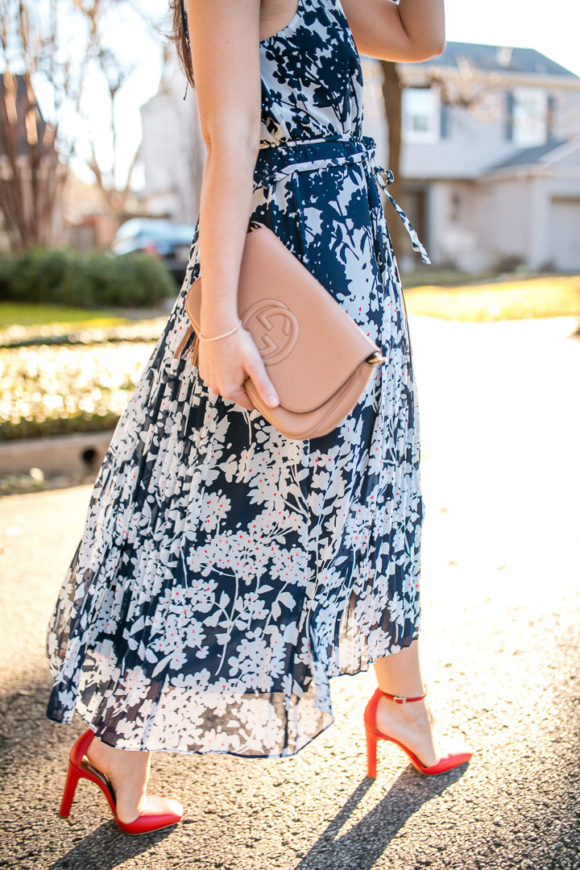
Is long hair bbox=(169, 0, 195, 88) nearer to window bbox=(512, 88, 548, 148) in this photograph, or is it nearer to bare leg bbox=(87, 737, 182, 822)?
bare leg bbox=(87, 737, 182, 822)

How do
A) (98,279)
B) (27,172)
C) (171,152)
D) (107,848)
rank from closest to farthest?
1. (107,848)
2. (98,279)
3. (27,172)
4. (171,152)

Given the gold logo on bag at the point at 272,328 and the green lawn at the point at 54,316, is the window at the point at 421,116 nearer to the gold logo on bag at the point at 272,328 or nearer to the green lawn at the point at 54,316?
the green lawn at the point at 54,316

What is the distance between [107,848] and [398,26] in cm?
191

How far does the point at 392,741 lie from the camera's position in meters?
1.81

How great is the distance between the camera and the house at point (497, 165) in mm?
24922

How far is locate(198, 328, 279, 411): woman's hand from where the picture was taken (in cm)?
132

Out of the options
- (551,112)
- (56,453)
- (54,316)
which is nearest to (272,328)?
(56,453)

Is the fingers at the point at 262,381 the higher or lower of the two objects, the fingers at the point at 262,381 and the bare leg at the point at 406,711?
the higher

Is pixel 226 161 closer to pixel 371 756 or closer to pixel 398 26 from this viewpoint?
pixel 398 26

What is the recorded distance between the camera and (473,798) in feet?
5.72

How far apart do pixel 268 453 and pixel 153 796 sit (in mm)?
854

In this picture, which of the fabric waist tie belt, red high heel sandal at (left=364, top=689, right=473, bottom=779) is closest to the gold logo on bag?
the fabric waist tie belt

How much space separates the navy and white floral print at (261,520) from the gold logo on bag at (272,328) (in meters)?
0.17

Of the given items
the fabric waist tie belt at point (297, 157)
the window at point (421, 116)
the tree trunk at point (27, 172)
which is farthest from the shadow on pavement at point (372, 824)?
the window at point (421, 116)
